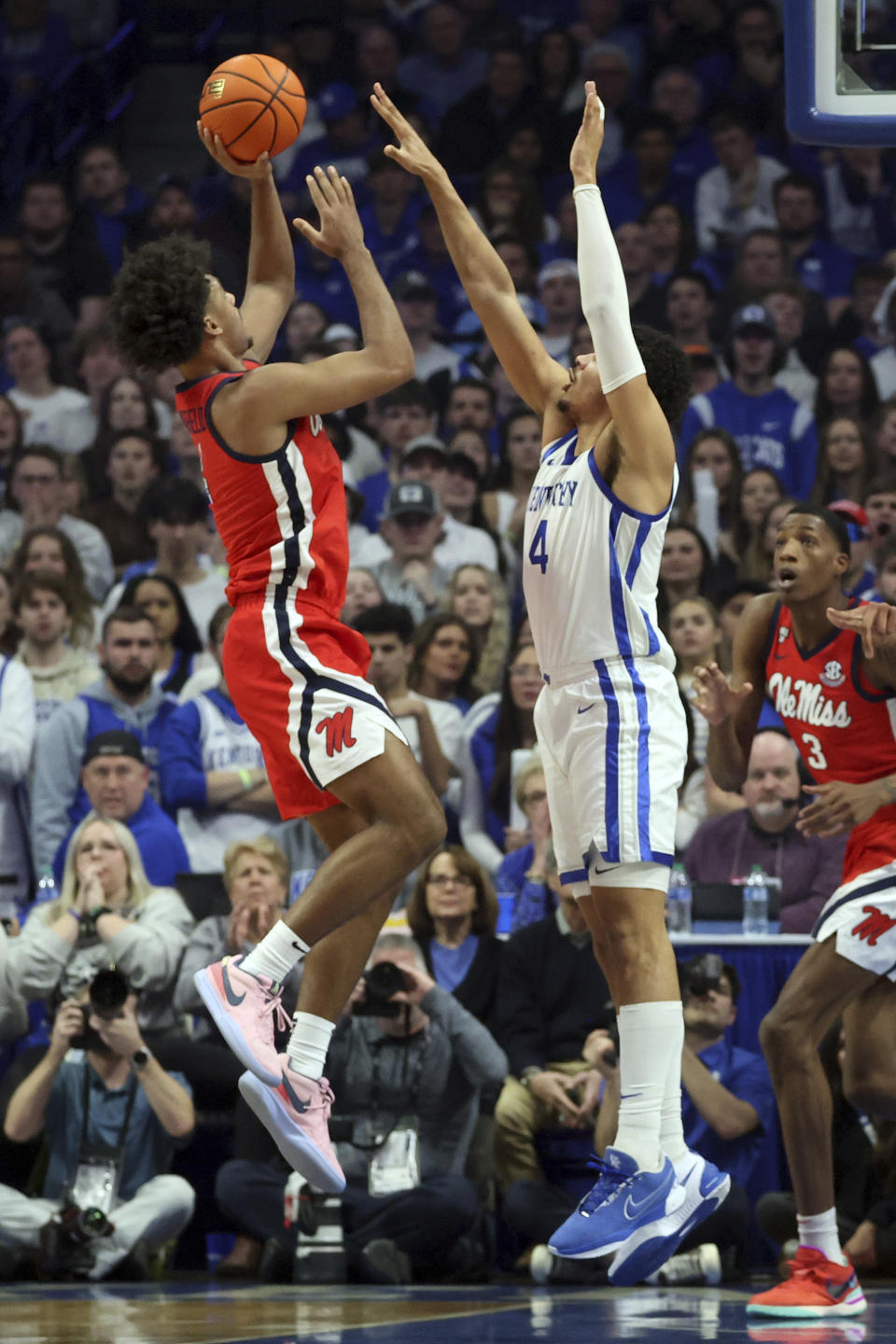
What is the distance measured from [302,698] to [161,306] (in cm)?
117

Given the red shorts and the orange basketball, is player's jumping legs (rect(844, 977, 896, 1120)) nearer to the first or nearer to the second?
the red shorts

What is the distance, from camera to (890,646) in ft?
19.6

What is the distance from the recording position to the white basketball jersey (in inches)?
205

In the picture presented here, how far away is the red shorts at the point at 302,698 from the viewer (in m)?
5.17

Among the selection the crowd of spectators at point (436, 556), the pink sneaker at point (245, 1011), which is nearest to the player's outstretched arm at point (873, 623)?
the crowd of spectators at point (436, 556)

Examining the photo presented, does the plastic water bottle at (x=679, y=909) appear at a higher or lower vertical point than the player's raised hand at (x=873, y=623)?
lower

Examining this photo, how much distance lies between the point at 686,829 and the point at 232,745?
2255 millimetres

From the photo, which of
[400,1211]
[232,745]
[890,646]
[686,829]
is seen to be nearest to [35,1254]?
[400,1211]

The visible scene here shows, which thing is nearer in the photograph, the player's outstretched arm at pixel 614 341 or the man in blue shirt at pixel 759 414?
the player's outstretched arm at pixel 614 341

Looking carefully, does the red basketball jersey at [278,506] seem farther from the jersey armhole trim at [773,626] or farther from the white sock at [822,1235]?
the white sock at [822,1235]

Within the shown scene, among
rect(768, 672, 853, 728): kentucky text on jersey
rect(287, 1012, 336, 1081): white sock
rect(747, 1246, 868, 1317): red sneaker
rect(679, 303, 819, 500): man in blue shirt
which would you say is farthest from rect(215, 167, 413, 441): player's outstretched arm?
rect(679, 303, 819, 500): man in blue shirt

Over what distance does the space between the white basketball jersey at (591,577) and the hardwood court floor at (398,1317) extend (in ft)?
6.05

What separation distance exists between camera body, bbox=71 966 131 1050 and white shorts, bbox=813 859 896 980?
9.43 feet

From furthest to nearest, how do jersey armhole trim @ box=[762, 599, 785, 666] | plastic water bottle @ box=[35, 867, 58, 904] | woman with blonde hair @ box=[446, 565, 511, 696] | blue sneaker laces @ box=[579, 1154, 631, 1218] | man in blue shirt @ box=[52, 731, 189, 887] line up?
woman with blonde hair @ box=[446, 565, 511, 696] < man in blue shirt @ box=[52, 731, 189, 887] < plastic water bottle @ box=[35, 867, 58, 904] < jersey armhole trim @ box=[762, 599, 785, 666] < blue sneaker laces @ box=[579, 1154, 631, 1218]
